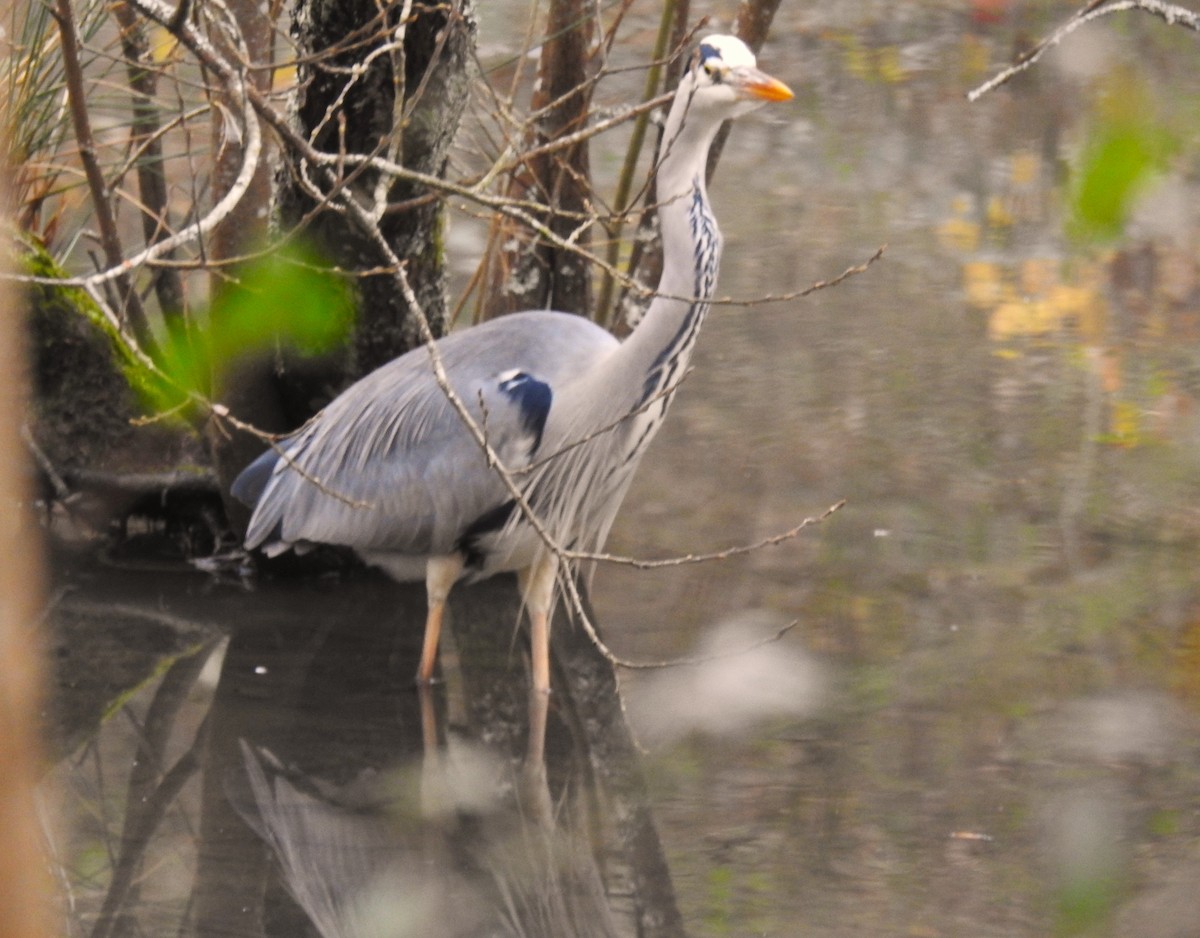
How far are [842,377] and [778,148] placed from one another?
2.52 m

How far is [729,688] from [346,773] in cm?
101

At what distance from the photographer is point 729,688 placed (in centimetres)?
417

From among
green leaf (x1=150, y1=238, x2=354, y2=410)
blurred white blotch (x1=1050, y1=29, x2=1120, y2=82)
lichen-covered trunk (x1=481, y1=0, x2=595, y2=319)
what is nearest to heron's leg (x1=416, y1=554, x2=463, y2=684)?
green leaf (x1=150, y1=238, x2=354, y2=410)

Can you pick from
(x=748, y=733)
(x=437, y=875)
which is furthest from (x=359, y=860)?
(x=748, y=733)

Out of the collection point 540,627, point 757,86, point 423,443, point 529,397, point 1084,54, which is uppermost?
point 757,86

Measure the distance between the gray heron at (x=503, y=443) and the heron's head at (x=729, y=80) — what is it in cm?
8

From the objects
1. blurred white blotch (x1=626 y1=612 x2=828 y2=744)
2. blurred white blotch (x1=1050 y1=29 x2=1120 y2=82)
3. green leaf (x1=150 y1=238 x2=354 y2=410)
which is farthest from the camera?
blurred white blotch (x1=1050 y1=29 x2=1120 y2=82)

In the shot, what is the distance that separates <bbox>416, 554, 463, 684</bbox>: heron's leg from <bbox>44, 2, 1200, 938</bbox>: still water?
9 cm

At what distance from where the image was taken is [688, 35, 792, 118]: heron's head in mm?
3633

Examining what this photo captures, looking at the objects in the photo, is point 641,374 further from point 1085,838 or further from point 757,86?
point 1085,838

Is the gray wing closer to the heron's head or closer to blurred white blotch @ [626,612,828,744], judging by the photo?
blurred white blotch @ [626,612,828,744]

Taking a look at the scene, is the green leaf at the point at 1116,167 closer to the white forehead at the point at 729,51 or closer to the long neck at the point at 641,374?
the long neck at the point at 641,374

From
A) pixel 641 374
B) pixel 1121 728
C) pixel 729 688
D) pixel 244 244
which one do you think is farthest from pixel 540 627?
pixel 1121 728

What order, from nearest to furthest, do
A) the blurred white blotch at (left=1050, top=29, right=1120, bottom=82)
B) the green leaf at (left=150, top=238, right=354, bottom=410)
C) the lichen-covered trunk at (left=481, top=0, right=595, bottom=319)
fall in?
1. the green leaf at (left=150, top=238, right=354, bottom=410)
2. the lichen-covered trunk at (left=481, top=0, right=595, bottom=319)
3. the blurred white blotch at (left=1050, top=29, right=1120, bottom=82)
